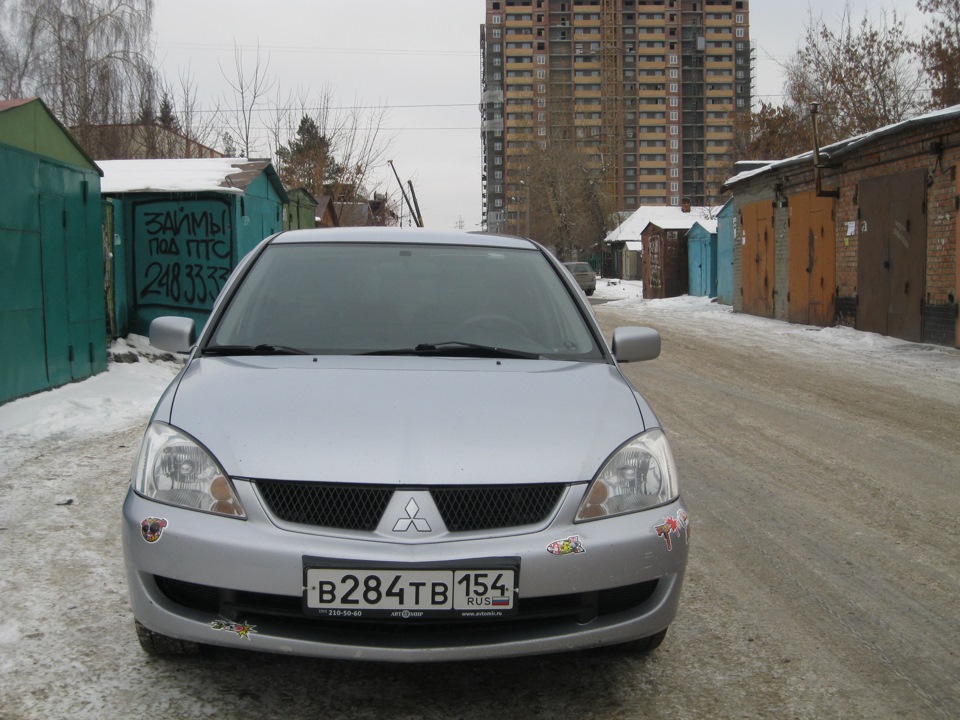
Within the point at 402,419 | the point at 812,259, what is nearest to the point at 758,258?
the point at 812,259

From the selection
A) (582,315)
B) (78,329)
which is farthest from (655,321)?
(582,315)

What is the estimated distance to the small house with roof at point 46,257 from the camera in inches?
302

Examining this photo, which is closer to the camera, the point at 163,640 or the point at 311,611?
the point at 311,611

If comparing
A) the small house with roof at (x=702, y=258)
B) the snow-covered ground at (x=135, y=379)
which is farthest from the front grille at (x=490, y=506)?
the small house with roof at (x=702, y=258)

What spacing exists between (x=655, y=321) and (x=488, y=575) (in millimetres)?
18805

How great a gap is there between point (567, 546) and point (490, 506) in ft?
0.77

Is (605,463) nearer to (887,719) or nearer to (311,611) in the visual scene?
(311,611)

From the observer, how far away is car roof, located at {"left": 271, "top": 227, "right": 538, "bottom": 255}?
13.2ft

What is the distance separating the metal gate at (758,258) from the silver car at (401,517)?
2008 cm

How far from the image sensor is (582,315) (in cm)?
376

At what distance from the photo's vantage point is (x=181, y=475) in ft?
8.68

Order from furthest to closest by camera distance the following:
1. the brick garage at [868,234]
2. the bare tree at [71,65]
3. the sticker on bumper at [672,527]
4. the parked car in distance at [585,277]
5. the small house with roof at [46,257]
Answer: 1. the parked car in distance at [585,277]
2. the bare tree at [71,65]
3. the brick garage at [868,234]
4. the small house with roof at [46,257]
5. the sticker on bumper at [672,527]

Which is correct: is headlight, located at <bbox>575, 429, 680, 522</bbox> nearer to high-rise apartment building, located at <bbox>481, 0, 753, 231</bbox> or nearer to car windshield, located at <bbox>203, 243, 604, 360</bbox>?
car windshield, located at <bbox>203, 243, 604, 360</bbox>

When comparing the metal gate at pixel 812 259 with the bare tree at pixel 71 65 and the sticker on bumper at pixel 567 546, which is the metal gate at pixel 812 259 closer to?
the sticker on bumper at pixel 567 546
